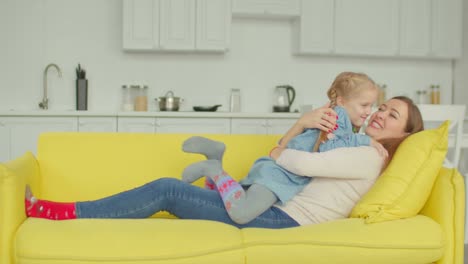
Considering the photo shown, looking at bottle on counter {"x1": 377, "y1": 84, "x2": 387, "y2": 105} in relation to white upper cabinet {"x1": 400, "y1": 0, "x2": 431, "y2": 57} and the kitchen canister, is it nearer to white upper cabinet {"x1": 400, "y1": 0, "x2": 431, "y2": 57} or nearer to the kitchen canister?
white upper cabinet {"x1": 400, "y1": 0, "x2": 431, "y2": 57}

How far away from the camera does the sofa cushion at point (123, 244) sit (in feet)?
6.29

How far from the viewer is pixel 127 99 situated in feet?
17.8

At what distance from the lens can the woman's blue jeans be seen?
2186mm

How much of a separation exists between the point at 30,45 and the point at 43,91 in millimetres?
451

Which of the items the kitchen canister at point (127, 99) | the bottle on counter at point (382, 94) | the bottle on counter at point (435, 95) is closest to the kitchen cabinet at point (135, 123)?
the kitchen canister at point (127, 99)

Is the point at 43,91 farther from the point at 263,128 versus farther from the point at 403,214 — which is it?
the point at 403,214

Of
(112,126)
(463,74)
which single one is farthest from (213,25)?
(463,74)

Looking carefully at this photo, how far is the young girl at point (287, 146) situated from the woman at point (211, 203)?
1.9 inches

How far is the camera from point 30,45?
17.8 ft

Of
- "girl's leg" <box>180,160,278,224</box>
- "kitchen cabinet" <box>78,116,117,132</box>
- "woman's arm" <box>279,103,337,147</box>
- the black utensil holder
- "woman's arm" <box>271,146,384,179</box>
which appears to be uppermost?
the black utensil holder

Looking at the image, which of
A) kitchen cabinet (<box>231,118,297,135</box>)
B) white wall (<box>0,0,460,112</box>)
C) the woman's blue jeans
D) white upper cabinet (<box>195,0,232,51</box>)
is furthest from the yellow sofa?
white wall (<box>0,0,460,112</box>)

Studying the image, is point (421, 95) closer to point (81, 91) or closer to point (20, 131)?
point (81, 91)

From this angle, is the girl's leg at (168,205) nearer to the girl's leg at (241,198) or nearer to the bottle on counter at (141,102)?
the girl's leg at (241,198)

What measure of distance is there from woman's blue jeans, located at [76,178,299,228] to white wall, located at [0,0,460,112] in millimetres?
3393
